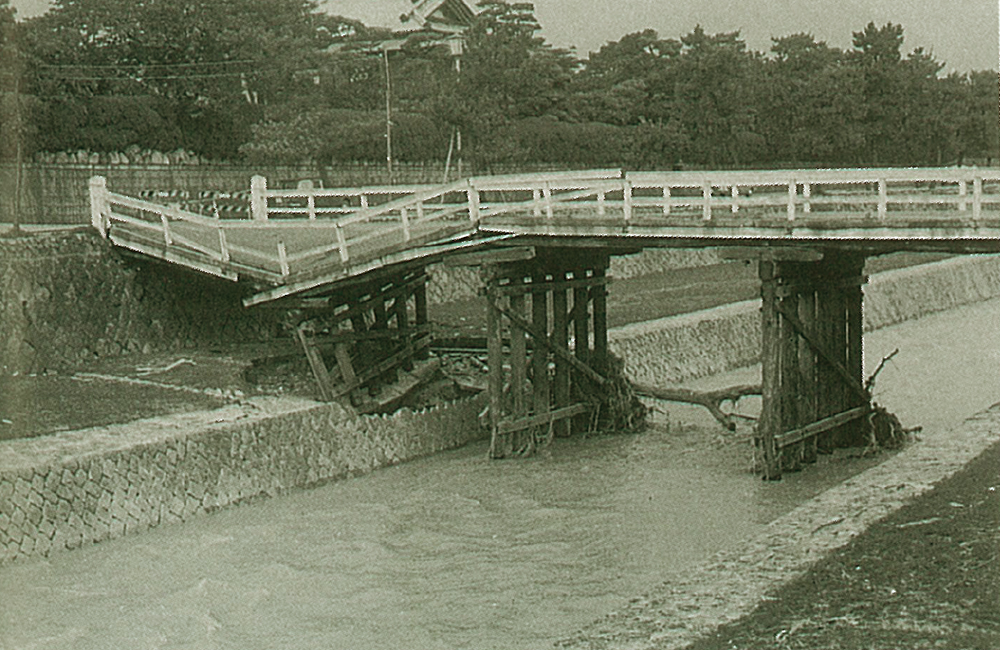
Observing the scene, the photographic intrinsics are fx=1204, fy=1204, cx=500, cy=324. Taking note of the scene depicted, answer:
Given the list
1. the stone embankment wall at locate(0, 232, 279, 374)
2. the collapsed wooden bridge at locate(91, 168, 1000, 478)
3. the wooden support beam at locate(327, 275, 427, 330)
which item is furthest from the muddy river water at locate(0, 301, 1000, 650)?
the stone embankment wall at locate(0, 232, 279, 374)

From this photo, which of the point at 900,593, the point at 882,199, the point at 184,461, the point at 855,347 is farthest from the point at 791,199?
the point at 184,461

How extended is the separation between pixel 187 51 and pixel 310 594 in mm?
29424

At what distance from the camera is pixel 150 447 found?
47.1 ft

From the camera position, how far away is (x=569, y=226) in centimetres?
1731

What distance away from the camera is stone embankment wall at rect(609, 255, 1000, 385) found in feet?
80.0

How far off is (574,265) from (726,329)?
888 cm

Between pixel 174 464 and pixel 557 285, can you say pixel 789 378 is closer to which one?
pixel 557 285

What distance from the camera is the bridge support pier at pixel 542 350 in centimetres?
1822

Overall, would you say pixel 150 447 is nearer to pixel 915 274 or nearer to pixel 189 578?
pixel 189 578

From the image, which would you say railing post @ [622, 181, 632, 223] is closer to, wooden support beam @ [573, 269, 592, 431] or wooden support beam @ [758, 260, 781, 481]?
wooden support beam @ [758, 260, 781, 481]

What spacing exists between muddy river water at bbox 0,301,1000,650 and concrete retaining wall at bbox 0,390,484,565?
0.89ft

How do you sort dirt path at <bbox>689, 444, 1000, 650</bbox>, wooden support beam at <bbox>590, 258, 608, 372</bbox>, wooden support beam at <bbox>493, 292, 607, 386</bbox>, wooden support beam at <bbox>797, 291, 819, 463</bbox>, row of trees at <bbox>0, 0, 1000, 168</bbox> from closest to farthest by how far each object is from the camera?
dirt path at <bbox>689, 444, 1000, 650</bbox>
wooden support beam at <bbox>797, 291, 819, 463</bbox>
wooden support beam at <bbox>493, 292, 607, 386</bbox>
wooden support beam at <bbox>590, 258, 608, 372</bbox>
row of trees at <bbox>0, 0, 1000, 168</bbox>

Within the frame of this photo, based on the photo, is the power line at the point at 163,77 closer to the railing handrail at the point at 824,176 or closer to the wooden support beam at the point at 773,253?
the railing handrail at the point at 824,176

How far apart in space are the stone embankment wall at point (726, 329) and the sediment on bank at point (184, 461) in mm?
5422
